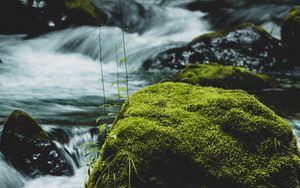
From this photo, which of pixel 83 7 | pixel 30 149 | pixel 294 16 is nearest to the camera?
pixel 30 149

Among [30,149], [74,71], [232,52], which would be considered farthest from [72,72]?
[30,149]

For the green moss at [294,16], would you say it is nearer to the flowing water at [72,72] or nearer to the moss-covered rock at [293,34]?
the moss-covered rock at [293,34]

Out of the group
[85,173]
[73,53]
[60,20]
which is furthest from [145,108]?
[60,20]

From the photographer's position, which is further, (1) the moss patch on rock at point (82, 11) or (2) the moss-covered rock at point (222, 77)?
(1) the moss patch on rock at point (82, 11)

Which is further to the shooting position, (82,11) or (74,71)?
(82,11)

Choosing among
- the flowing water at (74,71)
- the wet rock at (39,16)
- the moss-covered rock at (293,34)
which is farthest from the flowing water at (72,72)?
the moss-covered rock at (293,34)

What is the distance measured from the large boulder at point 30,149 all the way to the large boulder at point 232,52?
667 centimetres

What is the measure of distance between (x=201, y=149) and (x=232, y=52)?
29.5 ft

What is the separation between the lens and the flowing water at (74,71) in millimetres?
5711

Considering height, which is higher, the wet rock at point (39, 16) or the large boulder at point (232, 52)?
the wet rock at point (39, 16)

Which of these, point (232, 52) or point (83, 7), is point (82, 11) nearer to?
point (83, 7)

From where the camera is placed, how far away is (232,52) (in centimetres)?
1173

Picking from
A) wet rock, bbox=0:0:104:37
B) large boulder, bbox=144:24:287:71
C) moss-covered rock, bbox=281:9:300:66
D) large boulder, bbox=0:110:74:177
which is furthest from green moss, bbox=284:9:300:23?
large boulder, bbox=0:110:74:177

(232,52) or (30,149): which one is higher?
(30,149)
